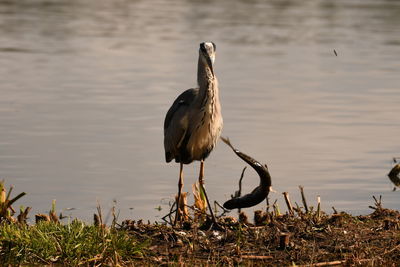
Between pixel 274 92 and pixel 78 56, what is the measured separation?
19.2 ft

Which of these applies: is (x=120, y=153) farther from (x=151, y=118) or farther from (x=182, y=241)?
(x=182, y=241)

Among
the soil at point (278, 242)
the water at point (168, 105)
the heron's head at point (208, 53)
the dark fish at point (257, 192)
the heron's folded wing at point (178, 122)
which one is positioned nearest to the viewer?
the soil at point (278, 242)

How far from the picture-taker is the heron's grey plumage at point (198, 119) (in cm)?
813

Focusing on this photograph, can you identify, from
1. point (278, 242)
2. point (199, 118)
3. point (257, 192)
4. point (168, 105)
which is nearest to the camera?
point (278, 242)

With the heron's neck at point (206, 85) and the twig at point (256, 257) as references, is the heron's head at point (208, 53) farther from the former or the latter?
the twig at point (256, 257)

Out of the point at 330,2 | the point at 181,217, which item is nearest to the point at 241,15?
the point at 330,2

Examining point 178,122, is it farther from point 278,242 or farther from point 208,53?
point 278,242

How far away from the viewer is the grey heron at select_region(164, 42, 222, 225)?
813cm

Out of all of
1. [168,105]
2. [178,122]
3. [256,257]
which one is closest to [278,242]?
[256,257]

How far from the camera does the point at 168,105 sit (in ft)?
47.6

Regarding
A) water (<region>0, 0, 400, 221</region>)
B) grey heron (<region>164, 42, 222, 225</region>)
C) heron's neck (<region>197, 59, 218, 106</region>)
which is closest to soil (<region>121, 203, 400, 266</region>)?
grey heron (<region>164, 42, 222, 225</region>)

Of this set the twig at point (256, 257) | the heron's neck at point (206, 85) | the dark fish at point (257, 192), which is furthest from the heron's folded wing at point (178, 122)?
the twig at point (256, 257)

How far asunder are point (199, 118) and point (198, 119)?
0.01 meters

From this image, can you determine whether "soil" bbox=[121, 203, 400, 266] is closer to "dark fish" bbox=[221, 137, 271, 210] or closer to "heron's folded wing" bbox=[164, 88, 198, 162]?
"dark fish" bbox=[221, 137, 271, 210]
